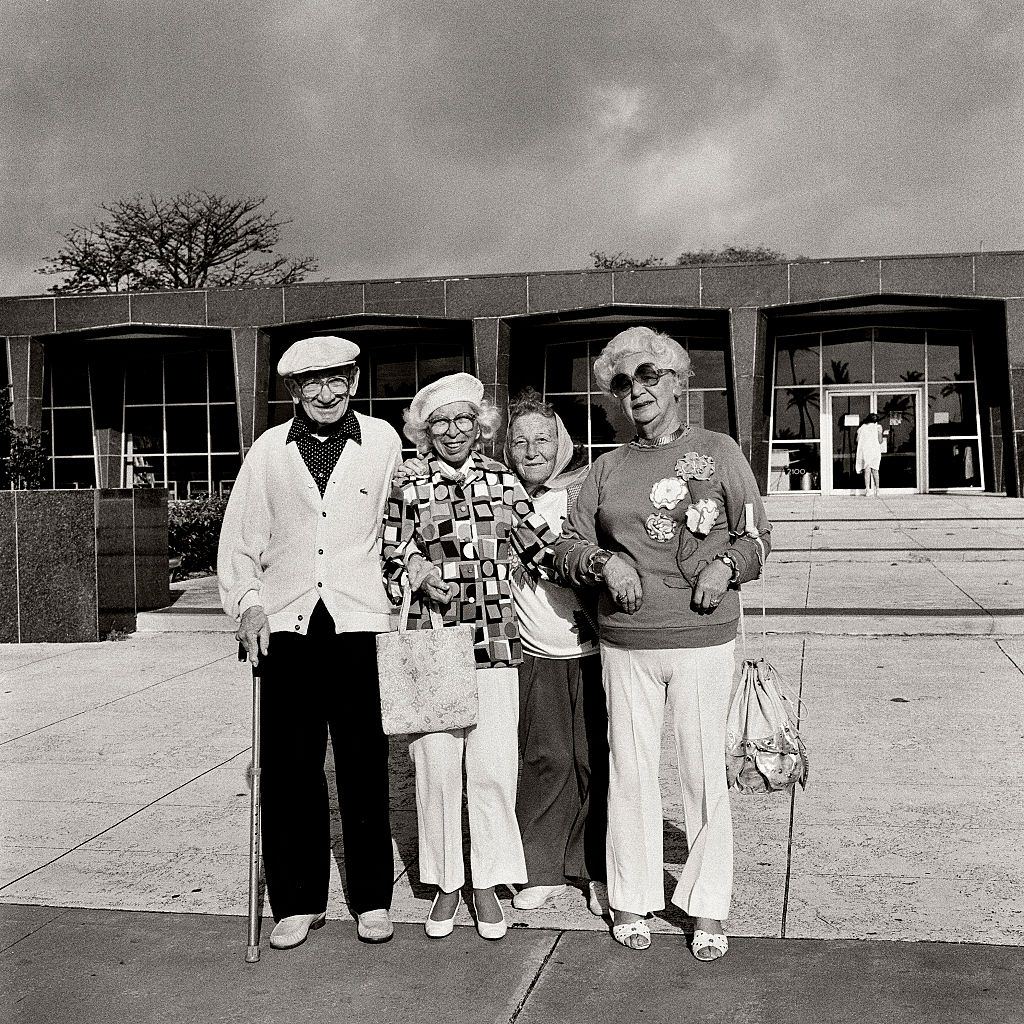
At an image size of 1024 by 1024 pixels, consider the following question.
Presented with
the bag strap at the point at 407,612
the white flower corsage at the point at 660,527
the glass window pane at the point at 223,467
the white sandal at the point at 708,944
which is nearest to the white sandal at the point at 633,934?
the white sandal at the point at 708,944

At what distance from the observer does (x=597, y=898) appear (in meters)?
4.16

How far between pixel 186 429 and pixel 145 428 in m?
1.15

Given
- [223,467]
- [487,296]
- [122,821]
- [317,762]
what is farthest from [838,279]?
[317,762]

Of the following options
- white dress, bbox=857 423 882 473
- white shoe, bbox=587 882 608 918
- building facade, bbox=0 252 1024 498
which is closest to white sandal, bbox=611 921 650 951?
white shoe, bbox=587 882 608 918

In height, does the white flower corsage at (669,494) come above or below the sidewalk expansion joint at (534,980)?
above

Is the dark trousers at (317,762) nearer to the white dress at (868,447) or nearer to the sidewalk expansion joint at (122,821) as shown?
the sidewalk expansion joint at (122,821)

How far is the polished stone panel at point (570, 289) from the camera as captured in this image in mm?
25297

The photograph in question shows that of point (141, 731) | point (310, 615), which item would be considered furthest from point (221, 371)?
point (310, 615)

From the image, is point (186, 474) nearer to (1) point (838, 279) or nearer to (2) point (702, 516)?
(1) point (838, 279)

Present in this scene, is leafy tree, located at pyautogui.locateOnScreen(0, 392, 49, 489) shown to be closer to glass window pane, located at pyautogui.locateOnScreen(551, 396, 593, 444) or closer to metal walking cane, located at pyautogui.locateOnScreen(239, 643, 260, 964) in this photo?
glass window pane, located at pyautogui.locateOnScreen(551, 396, 593, 444)

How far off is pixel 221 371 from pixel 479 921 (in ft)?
88.8

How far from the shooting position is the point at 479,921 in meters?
3.87

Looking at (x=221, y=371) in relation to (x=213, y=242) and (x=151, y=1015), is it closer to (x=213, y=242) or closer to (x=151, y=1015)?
(x=213, y=242)

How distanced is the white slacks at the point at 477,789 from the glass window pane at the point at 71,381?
1112 inches
